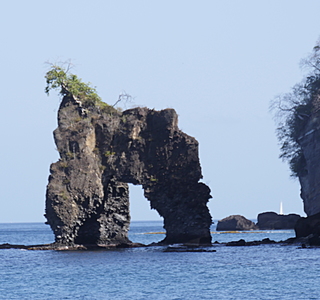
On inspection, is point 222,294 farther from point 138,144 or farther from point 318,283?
point 138,144

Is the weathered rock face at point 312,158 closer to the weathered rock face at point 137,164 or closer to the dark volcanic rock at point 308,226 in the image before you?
the dark volcanic rock at point 308,226

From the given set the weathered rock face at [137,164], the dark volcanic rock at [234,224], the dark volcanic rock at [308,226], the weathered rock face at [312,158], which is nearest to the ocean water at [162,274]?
the weathered rock face at [137,164]

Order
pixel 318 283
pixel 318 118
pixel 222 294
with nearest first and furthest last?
pixel 222 294 → pixel 318 283 → pixel 318 118

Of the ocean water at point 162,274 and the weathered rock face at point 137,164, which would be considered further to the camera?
the weathered rock face at point 137,164

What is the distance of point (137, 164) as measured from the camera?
62.8 m

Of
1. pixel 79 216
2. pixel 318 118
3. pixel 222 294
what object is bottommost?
pixel 222 294

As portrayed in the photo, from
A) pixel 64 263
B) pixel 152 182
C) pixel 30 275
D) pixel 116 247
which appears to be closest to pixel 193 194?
pixel 152 182

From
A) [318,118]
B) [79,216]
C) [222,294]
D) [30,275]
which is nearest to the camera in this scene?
[222,294]

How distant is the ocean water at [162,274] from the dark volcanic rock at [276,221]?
5431 cm

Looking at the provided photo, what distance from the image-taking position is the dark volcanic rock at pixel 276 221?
113562mm

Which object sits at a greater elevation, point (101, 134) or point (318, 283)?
point (101, 134)

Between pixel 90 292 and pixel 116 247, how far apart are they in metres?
26.1

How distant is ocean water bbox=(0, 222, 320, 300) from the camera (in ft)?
123

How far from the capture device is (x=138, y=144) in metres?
63.1
